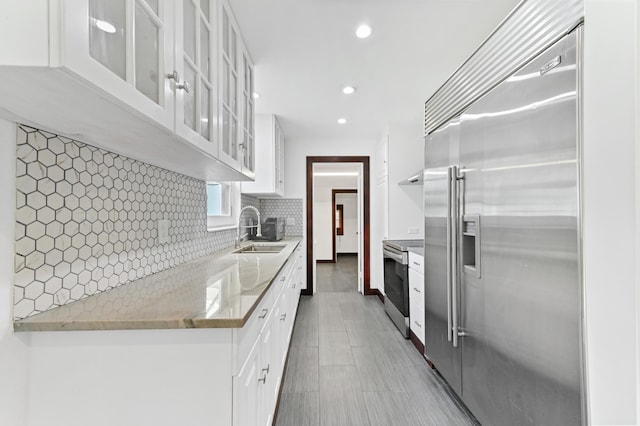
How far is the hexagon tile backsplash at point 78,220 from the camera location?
899 millimetres

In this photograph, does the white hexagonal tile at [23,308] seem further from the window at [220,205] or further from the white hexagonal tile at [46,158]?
the window at [220,205]

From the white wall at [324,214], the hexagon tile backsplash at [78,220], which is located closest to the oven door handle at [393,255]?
the hexagon tile backsplash at [78,220]

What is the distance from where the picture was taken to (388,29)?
6.37 ft

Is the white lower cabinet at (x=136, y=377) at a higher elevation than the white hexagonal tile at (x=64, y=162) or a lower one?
lower

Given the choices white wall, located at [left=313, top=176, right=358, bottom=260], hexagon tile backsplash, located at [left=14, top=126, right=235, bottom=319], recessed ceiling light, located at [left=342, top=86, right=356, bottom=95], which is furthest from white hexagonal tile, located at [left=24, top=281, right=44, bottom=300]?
white wall, located at [left=313, top=176, right=358, bottom=260]

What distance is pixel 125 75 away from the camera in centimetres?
77

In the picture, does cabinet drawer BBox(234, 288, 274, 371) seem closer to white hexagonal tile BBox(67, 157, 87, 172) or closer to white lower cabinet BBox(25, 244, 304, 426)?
white lower cabinet BBox(25, 244, 304, 426)

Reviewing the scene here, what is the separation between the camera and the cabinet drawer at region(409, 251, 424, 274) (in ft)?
8.38

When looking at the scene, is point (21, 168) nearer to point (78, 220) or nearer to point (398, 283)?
point (78, 220)

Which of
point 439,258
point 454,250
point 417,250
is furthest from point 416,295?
point 454,250

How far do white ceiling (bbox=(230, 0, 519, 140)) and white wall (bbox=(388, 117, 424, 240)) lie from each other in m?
0.57

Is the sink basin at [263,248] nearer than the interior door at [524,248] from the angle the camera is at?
No

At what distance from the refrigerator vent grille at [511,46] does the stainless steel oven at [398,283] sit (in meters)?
1.51

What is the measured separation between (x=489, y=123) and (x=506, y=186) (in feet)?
1.18
